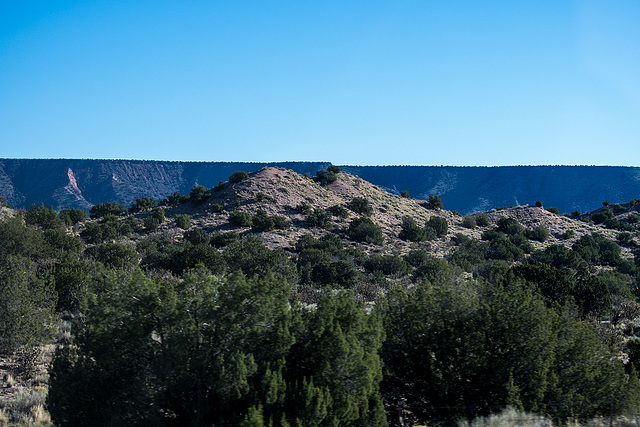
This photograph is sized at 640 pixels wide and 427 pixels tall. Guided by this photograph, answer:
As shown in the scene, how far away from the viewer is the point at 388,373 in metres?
10.0

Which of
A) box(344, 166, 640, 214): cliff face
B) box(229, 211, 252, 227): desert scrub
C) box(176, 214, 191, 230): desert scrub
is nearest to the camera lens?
box(176, 214, 191, 230): desert scrub

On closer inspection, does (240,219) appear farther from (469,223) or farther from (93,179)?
(93,179)

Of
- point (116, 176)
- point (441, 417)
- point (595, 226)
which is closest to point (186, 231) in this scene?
point (441, 417)

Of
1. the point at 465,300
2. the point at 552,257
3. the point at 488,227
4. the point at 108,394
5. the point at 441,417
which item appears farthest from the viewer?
the point at 488,227

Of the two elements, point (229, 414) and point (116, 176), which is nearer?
point (229, 414)

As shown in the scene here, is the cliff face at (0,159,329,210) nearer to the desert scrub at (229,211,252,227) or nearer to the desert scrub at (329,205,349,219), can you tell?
the desert scrub at (229,211,252,227)

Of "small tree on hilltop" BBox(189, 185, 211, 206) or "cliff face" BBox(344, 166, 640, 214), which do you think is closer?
"small tree on hilltop" BBox(189, 185, 211, 206)

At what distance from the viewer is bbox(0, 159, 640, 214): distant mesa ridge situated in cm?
11619

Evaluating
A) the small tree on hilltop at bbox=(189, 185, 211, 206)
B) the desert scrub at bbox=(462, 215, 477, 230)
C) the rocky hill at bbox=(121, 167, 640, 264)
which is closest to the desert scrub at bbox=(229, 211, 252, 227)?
the rocky hill at bbox=(121, 167, 640, 264)

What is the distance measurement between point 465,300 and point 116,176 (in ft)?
423

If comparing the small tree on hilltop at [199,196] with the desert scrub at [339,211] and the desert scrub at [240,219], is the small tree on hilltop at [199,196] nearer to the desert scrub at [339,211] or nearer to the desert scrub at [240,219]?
the desert scrub at [240,219]

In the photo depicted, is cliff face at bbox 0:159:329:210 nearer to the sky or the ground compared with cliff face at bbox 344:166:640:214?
nearer to the ground

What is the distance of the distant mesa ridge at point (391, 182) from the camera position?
11619cm

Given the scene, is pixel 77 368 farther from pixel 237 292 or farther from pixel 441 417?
pixel 441 417
